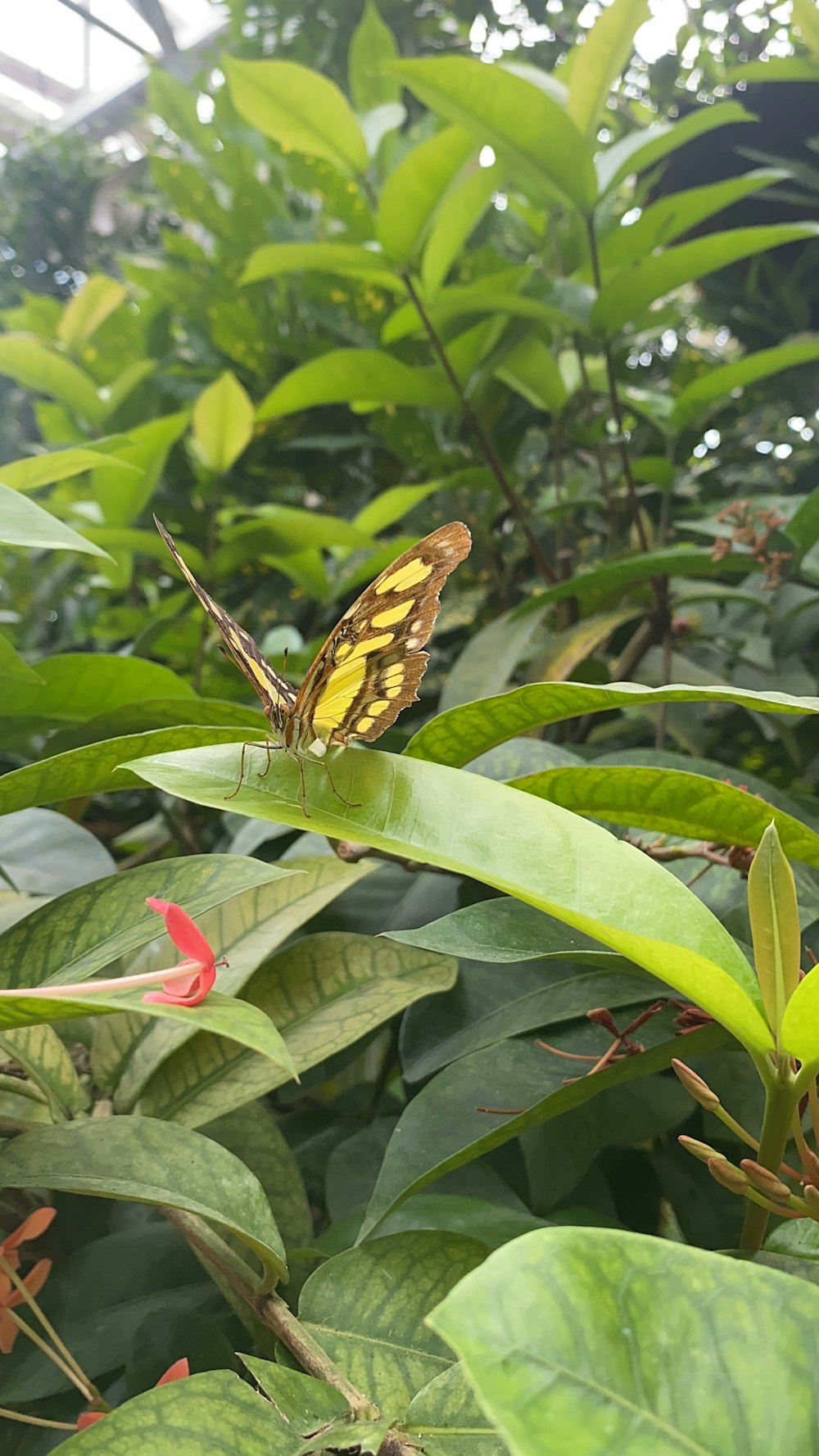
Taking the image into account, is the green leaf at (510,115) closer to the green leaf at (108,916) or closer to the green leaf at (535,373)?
the green leaf at (535,373)

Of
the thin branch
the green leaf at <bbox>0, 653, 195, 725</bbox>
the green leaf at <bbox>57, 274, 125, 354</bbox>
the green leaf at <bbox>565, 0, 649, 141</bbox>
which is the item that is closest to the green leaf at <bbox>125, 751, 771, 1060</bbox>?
the green leaf at <bbox>0, 653, 195, 725</bbox>

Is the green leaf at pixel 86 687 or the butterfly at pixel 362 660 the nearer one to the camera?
the butterfly at pixel 362 660

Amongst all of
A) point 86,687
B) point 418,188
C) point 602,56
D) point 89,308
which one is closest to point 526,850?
point 86,687

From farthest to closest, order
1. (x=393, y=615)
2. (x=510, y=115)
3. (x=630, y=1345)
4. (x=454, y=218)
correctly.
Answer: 1. (x=454, y=218)
2. (x=510, y=115)
3. (x=393, y=615)
4. (x=630, y=1345)

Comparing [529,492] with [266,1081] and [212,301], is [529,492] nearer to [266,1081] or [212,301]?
[212,301]

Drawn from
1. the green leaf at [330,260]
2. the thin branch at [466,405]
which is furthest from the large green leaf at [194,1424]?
the green leaf at [330,260]

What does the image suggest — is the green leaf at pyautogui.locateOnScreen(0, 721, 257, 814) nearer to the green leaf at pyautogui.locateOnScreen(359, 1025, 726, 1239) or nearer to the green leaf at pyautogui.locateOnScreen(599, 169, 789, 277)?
the green leaf at pyautogui.locateOnScreen(359, 1025, 726, 1239)

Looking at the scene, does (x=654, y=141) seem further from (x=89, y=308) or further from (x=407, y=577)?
(x=89, y=308)
